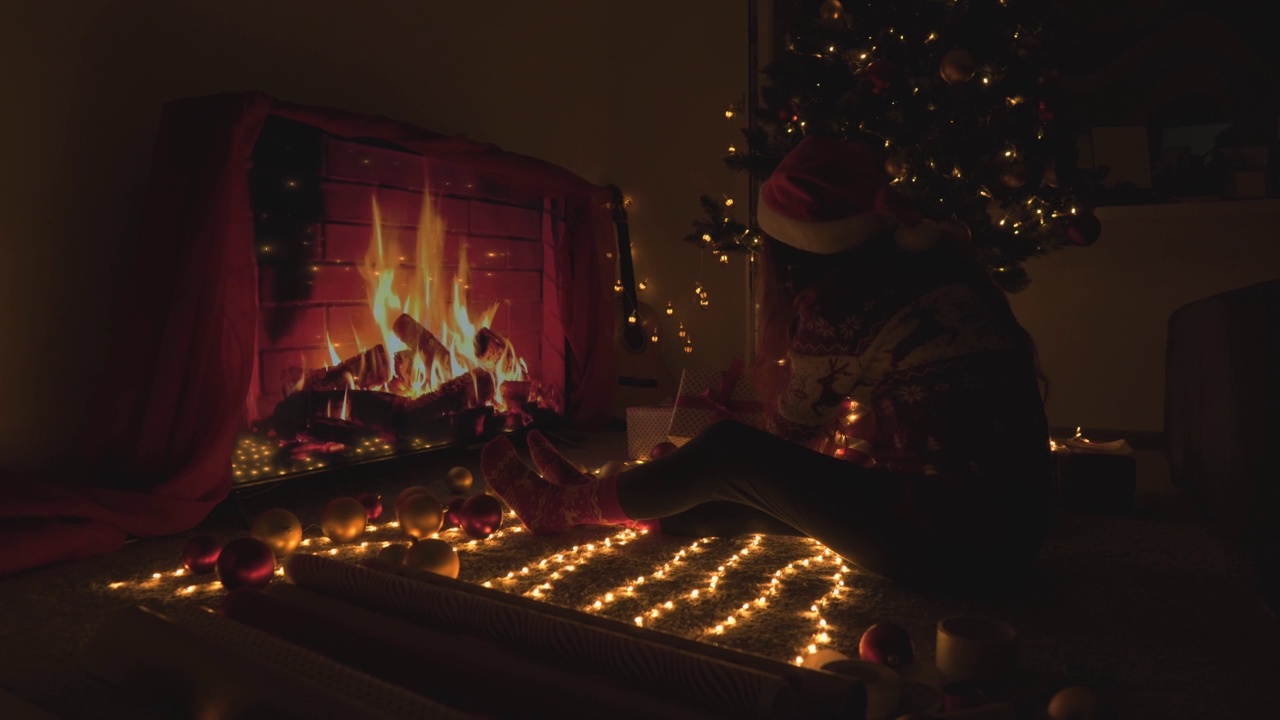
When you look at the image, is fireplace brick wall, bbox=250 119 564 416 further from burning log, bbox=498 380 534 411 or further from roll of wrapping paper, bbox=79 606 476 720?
roll of wrapping paper, bbox=79 606 476 720

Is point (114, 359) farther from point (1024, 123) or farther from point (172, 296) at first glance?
point (1024, 123)

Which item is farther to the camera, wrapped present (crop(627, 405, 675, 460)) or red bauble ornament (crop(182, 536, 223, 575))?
wrapped present (crop(627, 405, 675, 460))

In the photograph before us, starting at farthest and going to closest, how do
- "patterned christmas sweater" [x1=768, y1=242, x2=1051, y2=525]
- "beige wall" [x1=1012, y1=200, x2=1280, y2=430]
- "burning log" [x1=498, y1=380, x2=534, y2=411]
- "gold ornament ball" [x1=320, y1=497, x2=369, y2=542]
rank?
"beige wall" [x1=1012, y1=200, x2=1280, y2=430] < "burning log" [x1=498, y1=380, x2=534, y2=411] < "gold ornament ball" [x1=320, y1=497, x2=369, y2=542] < "patterned christmas sweater" [x1=768, y1=242, x2=1051, y2=525]

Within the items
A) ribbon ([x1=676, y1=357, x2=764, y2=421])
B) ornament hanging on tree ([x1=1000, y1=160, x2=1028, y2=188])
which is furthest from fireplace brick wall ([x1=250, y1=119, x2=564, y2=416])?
ornament hanging on tree ([x1=1000, y1=160, x2=1028, y2=188])

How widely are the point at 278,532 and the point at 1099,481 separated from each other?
1.90 metres

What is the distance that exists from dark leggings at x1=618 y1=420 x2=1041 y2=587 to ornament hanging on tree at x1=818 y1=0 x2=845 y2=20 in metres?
1.67

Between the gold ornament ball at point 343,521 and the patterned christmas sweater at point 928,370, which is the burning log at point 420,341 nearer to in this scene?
the gold ornament ball at point 343,521

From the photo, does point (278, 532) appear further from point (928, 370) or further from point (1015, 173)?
point (1015, 173)

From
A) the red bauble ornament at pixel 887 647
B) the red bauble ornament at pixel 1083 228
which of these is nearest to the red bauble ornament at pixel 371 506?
the red bauble ornament at pixel 887 647

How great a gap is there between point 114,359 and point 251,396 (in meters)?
0.30

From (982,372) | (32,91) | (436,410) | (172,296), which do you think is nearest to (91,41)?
(32,91)

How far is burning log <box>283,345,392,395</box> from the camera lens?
85.9 inches

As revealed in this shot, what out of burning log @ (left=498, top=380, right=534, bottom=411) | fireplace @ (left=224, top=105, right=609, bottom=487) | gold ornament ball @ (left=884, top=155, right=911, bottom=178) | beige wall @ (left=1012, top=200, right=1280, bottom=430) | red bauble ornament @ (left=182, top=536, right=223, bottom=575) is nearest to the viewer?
red bauble ornament @ (left=182, top=536, right=223, bottom=575)

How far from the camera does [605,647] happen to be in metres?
0.98
